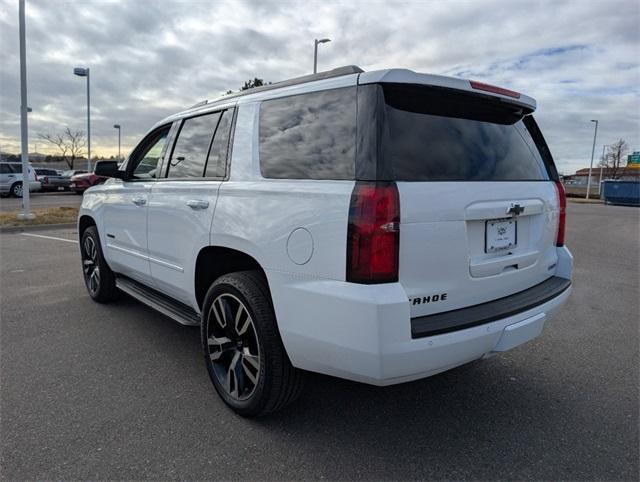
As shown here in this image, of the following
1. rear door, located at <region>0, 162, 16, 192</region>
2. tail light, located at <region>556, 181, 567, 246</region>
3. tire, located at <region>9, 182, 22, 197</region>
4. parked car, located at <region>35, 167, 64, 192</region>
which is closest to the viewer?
tail light, located at <region>556, 181, 567, 246</region>

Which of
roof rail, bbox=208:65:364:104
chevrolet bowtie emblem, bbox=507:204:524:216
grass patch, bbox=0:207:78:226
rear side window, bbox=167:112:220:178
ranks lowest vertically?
grass patch, bbox=0:207:78:226

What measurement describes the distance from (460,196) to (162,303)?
251 cm

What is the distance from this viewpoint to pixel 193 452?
2.44 metres

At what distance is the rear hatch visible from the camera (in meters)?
2.21

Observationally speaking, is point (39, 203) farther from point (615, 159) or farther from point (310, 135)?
point (615, 159)

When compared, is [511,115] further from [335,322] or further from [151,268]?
[151,268]

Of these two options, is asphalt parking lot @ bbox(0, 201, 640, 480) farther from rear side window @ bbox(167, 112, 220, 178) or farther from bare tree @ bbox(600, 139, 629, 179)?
bare tree @ bbox(600, 139, 629, 179)

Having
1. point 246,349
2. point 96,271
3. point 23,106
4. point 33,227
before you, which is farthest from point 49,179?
point 246,349

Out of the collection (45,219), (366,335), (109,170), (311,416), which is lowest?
(311,416)

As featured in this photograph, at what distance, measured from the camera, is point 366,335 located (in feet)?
6.83

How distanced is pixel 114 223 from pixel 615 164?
69.4 metres

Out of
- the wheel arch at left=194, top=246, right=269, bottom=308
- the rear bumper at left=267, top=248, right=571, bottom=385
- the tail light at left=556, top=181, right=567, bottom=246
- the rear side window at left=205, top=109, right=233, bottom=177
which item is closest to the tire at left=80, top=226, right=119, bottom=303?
the wheel arch at left=194, top=246, right=269, bottom=308

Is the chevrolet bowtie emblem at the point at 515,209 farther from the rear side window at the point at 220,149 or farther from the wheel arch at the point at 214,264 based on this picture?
the rear side window at the point at 220,149

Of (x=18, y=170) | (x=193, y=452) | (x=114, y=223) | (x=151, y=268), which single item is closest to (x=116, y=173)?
(x=114, y=223)
